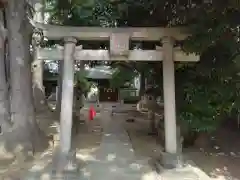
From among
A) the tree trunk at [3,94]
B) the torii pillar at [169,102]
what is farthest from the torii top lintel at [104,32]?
the tree trunk at [3,94]

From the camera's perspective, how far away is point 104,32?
7.30 meters

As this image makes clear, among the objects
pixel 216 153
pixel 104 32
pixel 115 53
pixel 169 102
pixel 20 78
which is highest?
pixel 104 32

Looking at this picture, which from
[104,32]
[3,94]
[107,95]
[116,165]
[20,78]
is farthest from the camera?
[107,95]

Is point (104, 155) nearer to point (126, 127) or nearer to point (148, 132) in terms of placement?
point (148, 132)

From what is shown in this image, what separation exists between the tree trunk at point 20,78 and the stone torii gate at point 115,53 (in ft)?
3.06

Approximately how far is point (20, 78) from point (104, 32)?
2.44m

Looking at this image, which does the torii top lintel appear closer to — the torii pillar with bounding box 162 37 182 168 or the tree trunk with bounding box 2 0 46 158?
the torii pillar with bounding box 162 37 182 168

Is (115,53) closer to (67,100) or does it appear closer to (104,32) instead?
(104,32)

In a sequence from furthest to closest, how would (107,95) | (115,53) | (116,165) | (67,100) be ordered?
(107,95) < (116,165) < (115,53) < (67,100)

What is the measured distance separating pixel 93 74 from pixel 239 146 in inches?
753

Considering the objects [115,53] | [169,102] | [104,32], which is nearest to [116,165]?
[169,102]

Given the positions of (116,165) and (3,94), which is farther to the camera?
(3,94)

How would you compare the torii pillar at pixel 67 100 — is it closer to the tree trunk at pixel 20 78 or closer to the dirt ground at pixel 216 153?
the tree trunk at pixel 20 78

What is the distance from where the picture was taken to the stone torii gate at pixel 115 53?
7.06m
